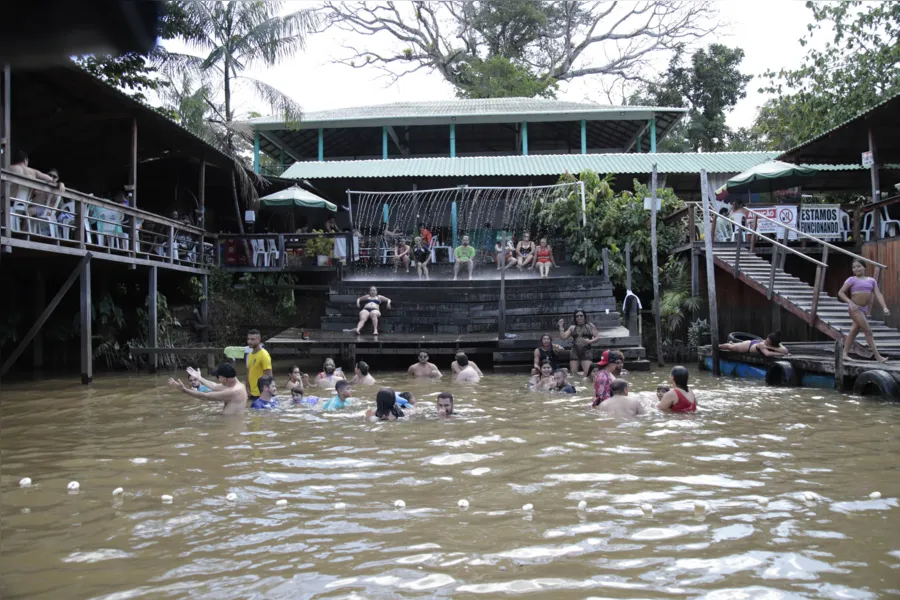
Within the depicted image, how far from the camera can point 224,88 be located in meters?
23.8

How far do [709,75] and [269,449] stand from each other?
33.5 m

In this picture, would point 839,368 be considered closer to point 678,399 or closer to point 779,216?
point 678,399

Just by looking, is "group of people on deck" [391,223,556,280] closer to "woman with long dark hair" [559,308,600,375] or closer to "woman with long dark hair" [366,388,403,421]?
"woman with long dark hair" [559,308,600,375]

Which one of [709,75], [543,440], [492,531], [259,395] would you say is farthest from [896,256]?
[709,75]

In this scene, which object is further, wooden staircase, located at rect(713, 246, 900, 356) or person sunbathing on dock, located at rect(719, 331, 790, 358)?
person sunbathing on dock, located at rect(719, 331, 790, 358)

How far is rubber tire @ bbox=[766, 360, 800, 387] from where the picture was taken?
40.0 feet

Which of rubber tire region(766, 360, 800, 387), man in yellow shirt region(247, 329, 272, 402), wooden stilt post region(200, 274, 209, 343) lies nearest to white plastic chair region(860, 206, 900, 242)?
rubber tire region(766, 360, 800, 387)

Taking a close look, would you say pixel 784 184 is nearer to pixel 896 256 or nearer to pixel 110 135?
pixel 896 256

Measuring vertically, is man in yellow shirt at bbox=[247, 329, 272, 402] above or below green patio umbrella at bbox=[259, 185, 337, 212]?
below

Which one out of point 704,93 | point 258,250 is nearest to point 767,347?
point 258,250

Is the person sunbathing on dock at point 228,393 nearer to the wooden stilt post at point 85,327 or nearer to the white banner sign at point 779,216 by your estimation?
the wooden stilt post at point 85,327

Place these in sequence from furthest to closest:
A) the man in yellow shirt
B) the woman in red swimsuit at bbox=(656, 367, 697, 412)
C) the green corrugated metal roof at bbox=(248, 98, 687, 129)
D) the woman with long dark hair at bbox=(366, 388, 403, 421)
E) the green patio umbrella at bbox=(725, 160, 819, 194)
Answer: the green corrugated metal roof at bbox=(248, 98, 687, 129) < the green patio umbrella at bbox=(725, 160, 819, 194) < the man in yellow shirt < the woman in red swimsuit at bbox=(656, 367, 697, 412) < the woman with long dark hair at bbox=(366, 388, 403, 421)

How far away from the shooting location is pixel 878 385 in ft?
33.3

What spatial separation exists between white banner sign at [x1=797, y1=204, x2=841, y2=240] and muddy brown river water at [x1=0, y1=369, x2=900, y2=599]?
1036cm
